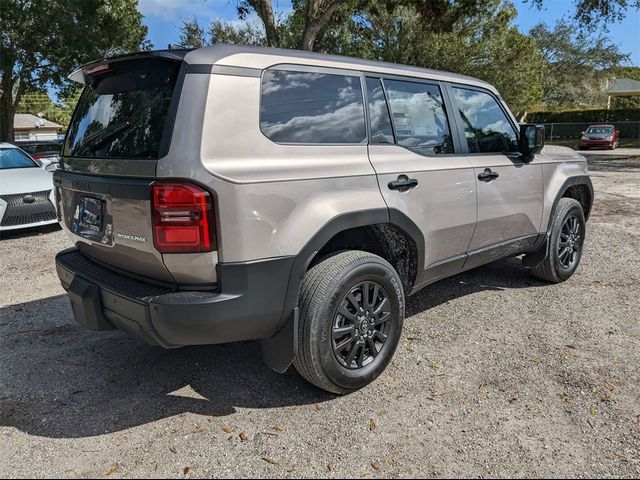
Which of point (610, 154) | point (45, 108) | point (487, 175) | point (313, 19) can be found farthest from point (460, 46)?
point (45, 108)

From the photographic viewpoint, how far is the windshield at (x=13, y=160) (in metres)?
8.81

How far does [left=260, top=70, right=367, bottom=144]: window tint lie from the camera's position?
2680 millimetres

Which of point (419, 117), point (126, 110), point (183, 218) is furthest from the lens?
point (419, 117)

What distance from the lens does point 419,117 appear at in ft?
11.7

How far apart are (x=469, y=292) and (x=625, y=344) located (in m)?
1.48

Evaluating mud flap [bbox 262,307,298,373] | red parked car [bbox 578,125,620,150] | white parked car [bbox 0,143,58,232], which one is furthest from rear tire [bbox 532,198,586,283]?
red parked car [bbox 578,125,620,150]

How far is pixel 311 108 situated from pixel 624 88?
6029cm

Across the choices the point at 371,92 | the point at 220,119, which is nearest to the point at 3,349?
the point at 220,119

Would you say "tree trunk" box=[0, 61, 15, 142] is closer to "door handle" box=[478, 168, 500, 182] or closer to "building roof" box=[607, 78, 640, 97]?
"door handle" box=[478, 168, 500, 182]

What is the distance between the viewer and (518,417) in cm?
279

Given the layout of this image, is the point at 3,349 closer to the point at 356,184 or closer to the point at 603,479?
the point at 356,184

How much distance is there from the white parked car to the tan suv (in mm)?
5113

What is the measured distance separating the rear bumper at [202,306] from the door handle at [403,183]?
3.03 feet

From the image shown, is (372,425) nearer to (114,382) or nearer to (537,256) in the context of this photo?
(114,382)
